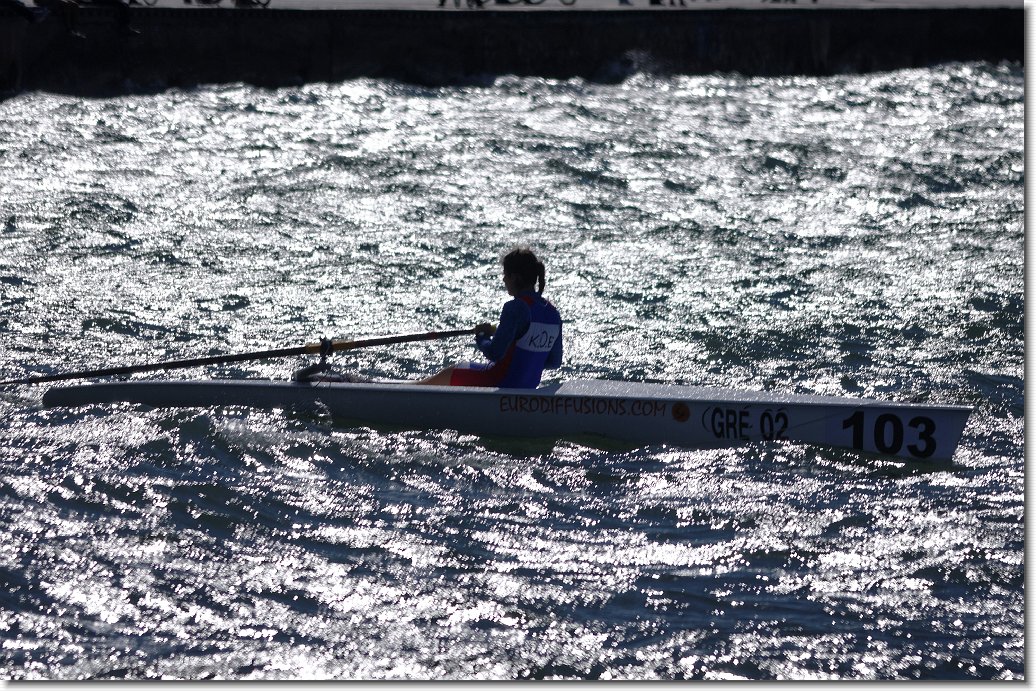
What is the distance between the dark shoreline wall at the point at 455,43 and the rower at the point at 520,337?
14.7m

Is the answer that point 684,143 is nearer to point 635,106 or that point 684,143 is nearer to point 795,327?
point 635,106

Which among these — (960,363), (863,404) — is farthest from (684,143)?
(863,404)

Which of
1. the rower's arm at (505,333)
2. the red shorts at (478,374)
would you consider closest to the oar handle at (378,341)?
the red shorts at (478,374)

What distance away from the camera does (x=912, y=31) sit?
80.6 feet

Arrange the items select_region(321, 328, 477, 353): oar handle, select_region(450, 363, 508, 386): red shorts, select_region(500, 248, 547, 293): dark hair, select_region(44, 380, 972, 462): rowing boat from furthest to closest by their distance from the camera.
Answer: select_region(321, 328, 477, 353): oar handle, select_region(450, 363, 508, 386): red shorts, select_region(500, 248, 547, 293): dark hair, select_region(44, 380, 972, 462): rowing boat

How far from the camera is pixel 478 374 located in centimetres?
874

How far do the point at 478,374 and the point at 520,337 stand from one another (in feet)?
1.61

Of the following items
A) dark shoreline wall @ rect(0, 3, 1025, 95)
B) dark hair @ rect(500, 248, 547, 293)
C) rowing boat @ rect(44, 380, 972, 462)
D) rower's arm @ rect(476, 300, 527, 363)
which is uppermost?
dark shoreline wall @ rect(0, 3, 1025, 95)

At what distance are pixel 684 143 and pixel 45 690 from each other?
17.7 meters

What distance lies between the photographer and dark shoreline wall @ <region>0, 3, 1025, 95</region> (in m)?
21.6

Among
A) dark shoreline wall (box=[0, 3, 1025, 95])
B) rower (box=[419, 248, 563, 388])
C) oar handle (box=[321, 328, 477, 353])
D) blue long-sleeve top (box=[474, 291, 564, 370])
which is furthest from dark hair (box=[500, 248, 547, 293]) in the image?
dark shoreline wall (box=[0, 3, 1025, 95])

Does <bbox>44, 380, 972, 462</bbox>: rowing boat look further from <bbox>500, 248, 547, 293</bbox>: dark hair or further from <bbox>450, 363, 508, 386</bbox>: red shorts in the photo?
<bbox>500, 248, 547, 293</bbox>: dark hair

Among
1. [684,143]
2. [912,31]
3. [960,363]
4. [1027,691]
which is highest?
[912,31]

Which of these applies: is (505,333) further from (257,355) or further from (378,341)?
(257,355)
